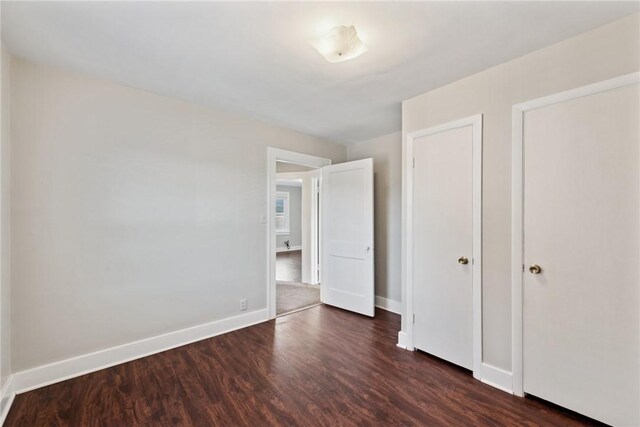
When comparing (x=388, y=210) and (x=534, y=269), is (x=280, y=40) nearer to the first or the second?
(x=534, y=269)

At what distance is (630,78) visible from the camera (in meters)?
1.58

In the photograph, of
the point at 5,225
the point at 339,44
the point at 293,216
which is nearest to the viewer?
the point at 339,44

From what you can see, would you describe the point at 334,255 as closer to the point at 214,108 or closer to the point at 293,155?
the point at 293,155

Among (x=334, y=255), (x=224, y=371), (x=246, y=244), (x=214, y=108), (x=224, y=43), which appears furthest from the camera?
(x=334, y=255)

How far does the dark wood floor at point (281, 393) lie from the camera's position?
1779mm

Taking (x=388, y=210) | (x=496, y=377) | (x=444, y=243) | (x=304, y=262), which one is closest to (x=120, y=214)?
(x=444, y=243)

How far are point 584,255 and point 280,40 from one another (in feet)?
7.78

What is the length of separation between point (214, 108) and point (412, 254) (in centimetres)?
258

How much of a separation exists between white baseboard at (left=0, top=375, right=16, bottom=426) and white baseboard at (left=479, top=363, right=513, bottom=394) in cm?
328

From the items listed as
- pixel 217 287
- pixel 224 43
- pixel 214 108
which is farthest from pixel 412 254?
pixel 214 108

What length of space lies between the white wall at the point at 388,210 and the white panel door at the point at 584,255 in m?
1.81

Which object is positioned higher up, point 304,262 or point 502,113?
point 502,113

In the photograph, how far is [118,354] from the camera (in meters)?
2.42

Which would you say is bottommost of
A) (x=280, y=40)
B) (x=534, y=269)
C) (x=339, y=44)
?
(x=534, y=269)
